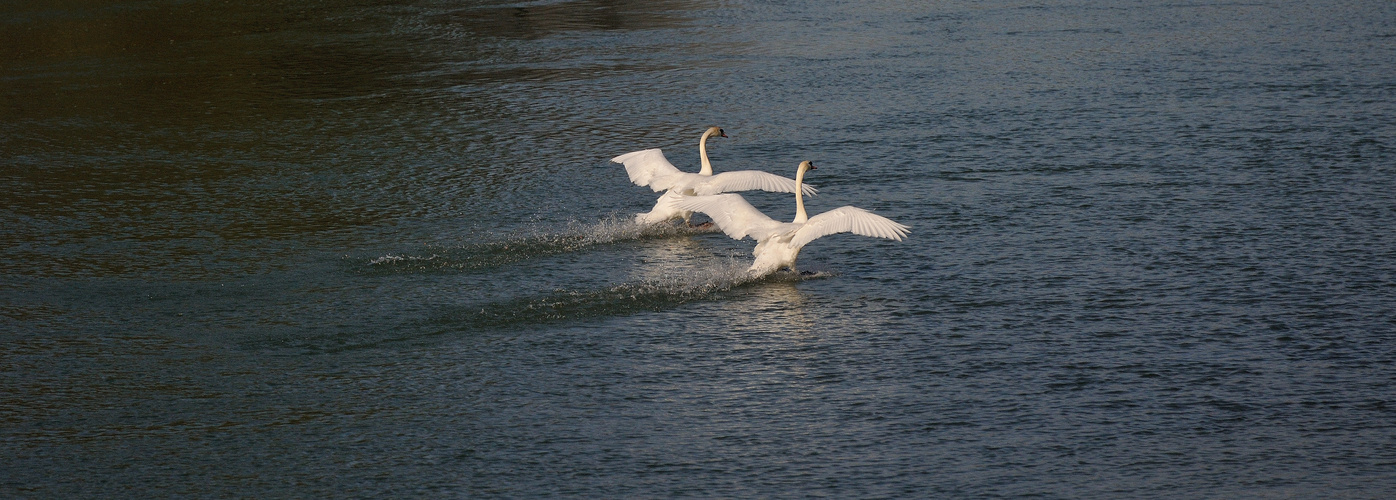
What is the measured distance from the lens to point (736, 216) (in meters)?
9.89

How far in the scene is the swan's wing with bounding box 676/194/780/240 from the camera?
966 cm

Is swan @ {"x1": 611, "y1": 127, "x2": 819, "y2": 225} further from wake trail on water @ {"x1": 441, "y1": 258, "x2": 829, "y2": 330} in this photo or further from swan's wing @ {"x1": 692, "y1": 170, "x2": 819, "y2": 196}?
wake trail on water @ {"x1": 441, "y1": 258, "x2": 829, "y2": 330}

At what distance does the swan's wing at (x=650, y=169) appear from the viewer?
37.1 ft

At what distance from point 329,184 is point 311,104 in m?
4.59

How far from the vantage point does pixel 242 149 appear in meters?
15.0

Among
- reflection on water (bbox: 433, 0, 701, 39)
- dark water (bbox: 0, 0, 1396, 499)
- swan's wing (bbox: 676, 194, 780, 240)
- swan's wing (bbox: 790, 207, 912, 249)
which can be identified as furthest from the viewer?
reflection on water (bbox: 433, 0, 701, 39)

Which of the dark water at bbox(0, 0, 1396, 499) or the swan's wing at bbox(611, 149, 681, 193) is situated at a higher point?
the swan's wing at bbox(611, 149, 681, 193)

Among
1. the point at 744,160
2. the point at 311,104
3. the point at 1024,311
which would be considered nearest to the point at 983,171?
the point at 744,160

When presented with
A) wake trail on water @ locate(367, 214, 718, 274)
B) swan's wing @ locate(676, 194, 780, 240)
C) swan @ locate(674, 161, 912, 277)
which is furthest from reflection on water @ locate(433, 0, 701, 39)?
swan @ locate(674, 161, 912, 277)

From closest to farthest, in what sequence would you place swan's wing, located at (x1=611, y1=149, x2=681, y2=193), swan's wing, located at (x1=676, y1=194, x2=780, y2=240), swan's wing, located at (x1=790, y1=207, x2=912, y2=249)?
swan's wing, located at (x1=790, y1=207, x2=912, y2=249) < swan's wing, located at (x1=676, y1=194, x2=780, y2=240) < swan's wing, located at (x1=611, y1=149, x2=681, y2=193)

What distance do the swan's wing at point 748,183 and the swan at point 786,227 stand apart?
0.69 metres

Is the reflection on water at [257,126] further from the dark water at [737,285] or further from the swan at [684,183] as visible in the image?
the swan at [684,183]

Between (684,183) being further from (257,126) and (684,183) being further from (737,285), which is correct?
(257,126)

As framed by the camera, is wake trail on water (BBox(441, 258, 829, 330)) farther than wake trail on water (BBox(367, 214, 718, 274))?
No
